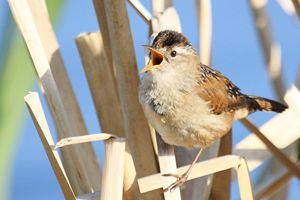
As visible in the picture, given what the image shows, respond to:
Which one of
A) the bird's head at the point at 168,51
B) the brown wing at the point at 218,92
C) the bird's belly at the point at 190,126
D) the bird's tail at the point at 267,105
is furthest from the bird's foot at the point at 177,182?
the bird's tail at the point at 267,105

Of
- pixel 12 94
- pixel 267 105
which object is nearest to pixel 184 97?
pixel 267 105

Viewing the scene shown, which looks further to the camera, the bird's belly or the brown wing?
the brown wing

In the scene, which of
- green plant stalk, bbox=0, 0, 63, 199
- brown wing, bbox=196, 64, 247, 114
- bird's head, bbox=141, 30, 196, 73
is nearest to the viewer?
green plant stalk, bbox=0, 0, 63, 199

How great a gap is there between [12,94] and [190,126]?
0.66 meters

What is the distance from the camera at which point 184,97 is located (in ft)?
7.07

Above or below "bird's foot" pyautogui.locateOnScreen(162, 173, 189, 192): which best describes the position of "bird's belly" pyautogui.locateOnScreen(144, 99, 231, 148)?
above

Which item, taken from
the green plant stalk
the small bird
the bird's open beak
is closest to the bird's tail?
the small bird

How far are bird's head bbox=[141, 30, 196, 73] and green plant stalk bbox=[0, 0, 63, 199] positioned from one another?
35cm

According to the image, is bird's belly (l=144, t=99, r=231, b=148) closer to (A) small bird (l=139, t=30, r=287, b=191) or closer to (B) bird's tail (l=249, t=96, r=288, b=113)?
(A) small bird (l=139, t=30, r=287, b=191)

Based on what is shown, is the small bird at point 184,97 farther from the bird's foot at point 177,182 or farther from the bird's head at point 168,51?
the bird's foot at point 177,182

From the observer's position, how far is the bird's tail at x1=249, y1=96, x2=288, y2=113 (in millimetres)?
2316

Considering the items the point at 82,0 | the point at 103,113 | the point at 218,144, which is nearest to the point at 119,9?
the point at 103,113

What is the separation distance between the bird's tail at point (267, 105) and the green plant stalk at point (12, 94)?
913mm

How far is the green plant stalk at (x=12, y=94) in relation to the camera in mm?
1698
